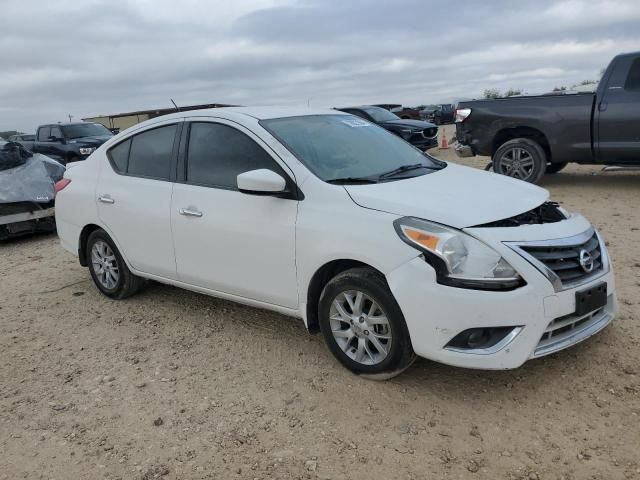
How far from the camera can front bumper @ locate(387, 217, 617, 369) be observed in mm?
2938

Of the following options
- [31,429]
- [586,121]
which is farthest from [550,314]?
[586,121]

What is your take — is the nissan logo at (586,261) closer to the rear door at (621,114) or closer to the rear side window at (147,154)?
the rear side window at (147,154)

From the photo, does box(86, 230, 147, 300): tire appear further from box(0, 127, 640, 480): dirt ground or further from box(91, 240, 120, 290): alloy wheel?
box(0, 127, 640, 480): dirt ground

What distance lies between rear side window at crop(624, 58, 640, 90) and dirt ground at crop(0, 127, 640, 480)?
14.5ft

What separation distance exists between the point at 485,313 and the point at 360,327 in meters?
0.77

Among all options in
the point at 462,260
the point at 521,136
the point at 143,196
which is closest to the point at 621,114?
the point at 521,136

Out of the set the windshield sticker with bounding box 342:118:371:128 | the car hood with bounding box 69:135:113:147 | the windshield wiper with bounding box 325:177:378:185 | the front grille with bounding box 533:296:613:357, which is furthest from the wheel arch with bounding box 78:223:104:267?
the car hood with bounding box 69:135:113:147

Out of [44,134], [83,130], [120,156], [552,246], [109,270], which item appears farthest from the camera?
[44,134]

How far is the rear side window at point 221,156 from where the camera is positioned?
154 inches

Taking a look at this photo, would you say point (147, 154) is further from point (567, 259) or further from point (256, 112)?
point (567, 259)

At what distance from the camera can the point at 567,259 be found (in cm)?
314

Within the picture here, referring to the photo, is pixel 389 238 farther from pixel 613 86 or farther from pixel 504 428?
pixel 613 86

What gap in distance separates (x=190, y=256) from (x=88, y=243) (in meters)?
1.60

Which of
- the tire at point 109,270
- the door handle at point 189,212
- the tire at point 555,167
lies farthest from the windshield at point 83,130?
the door handle at point 189,212
